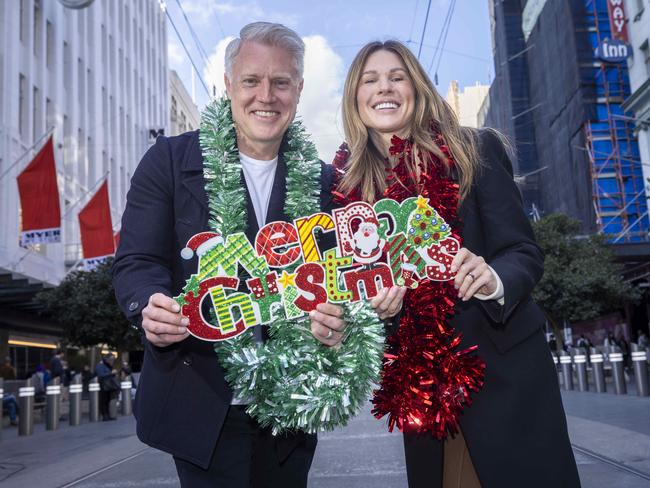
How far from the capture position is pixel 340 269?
8.48 feet

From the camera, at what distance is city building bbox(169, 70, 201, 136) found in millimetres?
66125

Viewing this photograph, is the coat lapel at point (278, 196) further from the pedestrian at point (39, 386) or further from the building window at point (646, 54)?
the building window at point (646, 54)

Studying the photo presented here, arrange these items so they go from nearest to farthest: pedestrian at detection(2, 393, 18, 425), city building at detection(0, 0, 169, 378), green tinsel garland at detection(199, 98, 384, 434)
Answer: green tinsel garland at detection(199, 98, 384, 434)
pedestrian at detection(2, 393, 18, 425)
city building at detection(0, 0, 169, 378)

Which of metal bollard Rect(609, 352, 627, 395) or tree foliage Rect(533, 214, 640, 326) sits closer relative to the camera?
metal bollard Rect(609, 352, 627, 395)

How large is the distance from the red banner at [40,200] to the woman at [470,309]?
20344mm

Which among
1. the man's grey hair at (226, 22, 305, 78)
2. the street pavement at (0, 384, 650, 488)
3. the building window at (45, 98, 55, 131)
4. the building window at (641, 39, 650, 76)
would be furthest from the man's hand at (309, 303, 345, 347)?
the building window at (641, 39, 650, 76)

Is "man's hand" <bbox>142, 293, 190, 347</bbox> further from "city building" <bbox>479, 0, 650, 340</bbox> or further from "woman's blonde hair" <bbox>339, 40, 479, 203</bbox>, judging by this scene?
"city building" <bbox>479, 0, 650, 340</bbox>

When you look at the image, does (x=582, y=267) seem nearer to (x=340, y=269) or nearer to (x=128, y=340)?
(x=128, y=340)

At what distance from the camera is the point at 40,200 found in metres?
22.0

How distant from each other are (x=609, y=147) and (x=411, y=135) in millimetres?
41643

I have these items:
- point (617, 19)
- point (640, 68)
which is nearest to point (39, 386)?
point (640, 68)

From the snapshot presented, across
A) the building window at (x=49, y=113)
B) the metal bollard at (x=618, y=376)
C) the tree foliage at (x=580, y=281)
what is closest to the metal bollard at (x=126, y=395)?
the metal bollard at (x=618, y=376)

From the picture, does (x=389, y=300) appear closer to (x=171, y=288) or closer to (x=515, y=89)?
(x=171, y=288)

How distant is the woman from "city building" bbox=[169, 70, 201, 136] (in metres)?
61.9
